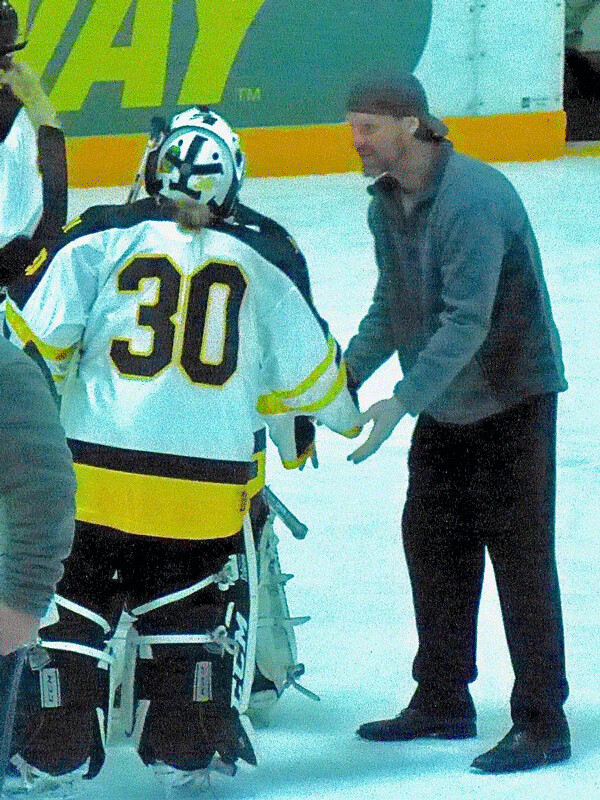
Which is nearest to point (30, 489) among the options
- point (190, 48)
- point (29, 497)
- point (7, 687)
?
point (29, 497)

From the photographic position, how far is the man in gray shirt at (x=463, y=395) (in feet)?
8.43

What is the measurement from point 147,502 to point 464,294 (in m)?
0.56

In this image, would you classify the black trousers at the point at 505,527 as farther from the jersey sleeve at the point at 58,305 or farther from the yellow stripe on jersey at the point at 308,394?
the jersey sleeve at the point at 58,305

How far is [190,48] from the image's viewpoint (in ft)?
29.8

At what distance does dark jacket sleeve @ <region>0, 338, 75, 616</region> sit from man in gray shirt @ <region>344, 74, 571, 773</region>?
0.97 meters

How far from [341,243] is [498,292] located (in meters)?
4.69

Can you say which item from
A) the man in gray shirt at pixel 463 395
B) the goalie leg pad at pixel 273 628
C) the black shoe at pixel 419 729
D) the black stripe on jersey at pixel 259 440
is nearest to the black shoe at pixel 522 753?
the man in gray shirt at pixel 463 395

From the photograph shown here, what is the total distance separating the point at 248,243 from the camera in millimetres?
2514

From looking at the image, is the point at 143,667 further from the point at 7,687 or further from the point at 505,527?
the point at 7,687

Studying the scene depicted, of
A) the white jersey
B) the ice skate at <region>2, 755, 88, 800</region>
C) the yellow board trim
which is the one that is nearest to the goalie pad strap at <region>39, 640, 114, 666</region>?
the ice skate at <region>2, 755, 88, 800</region>

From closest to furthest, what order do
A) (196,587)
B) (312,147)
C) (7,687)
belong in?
(7,687)
(196,587)
(312,147)

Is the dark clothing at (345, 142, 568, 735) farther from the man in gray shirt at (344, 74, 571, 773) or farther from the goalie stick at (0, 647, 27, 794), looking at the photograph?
the goalie stick at (0, 647, 27, 794)

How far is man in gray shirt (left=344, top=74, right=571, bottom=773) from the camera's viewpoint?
2.57 m

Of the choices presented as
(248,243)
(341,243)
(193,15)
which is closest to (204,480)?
(248,243)
